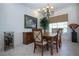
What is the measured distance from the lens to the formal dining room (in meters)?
1.96

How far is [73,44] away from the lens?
2.00 meters

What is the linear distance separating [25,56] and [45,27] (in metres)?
0.70

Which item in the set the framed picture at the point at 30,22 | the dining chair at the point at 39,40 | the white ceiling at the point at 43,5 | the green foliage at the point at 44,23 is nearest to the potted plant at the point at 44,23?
the green foliage at the point at 44,23

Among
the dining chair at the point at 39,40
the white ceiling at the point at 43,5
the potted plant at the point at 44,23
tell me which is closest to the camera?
the white ceiling at the point at 43,5

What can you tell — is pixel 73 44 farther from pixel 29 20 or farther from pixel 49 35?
pixel 29 20

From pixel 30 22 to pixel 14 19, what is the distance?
0.35 m

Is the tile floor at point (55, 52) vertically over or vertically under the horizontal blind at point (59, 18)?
under

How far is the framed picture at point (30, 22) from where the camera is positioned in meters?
2.14

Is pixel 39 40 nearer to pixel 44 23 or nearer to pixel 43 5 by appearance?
pixel 44 23

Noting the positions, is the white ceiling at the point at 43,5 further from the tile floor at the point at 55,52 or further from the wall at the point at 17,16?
the tile floor at the point at 55,52

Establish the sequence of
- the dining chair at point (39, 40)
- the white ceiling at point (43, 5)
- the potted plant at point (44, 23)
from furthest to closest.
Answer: the dining chair at point (39, 40) < the potted plant at point (44, 23) < the white ceiling at point (43, 5)

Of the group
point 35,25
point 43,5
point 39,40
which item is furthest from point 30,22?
point 39,40

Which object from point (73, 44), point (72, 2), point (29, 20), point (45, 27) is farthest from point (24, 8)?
point (73, 44)

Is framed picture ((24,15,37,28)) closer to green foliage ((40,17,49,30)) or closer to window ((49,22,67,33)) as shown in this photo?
green foliage ((40,17,49,30))
